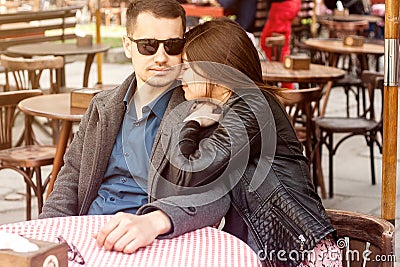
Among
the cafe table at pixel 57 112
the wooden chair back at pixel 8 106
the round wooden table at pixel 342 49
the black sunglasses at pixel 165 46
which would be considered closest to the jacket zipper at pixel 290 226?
the black sunglasses at pixel 165 46

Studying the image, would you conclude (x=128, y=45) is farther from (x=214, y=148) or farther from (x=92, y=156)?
(x=214, y=148)

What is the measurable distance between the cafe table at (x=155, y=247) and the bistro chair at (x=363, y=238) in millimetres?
483

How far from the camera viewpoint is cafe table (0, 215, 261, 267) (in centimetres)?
195

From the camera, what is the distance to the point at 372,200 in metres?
5.94

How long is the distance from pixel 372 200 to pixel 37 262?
15.1ft

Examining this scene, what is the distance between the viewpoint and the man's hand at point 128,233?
200cm

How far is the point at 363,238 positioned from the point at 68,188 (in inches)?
38.5

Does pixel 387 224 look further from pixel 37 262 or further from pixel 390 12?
→ pixel 37 262

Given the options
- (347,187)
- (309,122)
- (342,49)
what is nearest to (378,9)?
(342,49)

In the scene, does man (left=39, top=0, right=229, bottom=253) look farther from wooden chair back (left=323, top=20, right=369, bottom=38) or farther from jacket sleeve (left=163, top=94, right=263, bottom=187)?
wooden chair back (left=323, top=20, right=369, bottom=38)

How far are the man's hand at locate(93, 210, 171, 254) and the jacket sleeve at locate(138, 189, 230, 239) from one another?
57 mm

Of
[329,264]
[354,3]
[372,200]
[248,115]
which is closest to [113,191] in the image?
[248,115]

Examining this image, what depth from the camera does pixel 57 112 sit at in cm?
452

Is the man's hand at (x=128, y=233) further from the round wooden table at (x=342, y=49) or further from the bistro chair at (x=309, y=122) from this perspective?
the round wooden table at (x=342, y=49)
